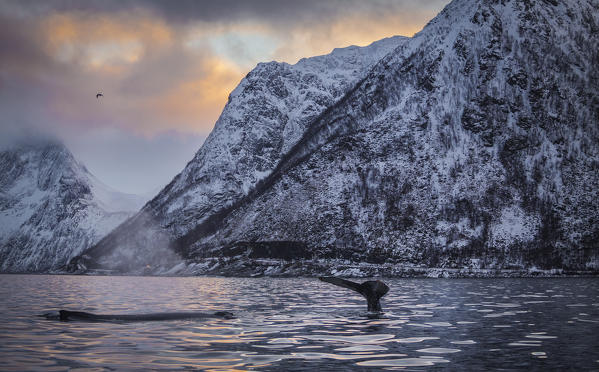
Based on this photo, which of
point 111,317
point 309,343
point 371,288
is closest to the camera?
point 309,343

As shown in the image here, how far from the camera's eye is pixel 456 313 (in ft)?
117

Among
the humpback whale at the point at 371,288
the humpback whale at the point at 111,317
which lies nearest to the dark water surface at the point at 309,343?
the humpback whale at the point at 111,317

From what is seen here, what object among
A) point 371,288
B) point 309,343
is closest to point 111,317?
point 309,343

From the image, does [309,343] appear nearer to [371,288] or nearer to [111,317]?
[371,288]

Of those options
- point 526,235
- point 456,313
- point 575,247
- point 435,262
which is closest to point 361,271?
point 435,262

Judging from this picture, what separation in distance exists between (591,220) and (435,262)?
5780 cm

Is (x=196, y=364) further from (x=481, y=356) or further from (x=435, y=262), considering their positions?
(x=435, y=262)

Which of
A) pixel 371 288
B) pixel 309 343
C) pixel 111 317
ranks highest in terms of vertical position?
pixel 371 288

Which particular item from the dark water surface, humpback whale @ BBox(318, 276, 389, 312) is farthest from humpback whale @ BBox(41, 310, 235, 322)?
humpback whale @ BBox(318, 276, 389, 312)

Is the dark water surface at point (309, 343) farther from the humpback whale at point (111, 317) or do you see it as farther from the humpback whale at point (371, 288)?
the humpback whale at point (371, 288)

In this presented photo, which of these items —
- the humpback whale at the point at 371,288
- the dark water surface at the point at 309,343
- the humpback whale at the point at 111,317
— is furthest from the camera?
the humpback whale at the point at 371,288

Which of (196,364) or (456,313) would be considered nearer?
(196,364)

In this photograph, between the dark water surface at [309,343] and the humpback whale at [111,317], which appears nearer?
the dark water surface at [309,343]

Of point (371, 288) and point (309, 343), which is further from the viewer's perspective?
point (371, 288)
